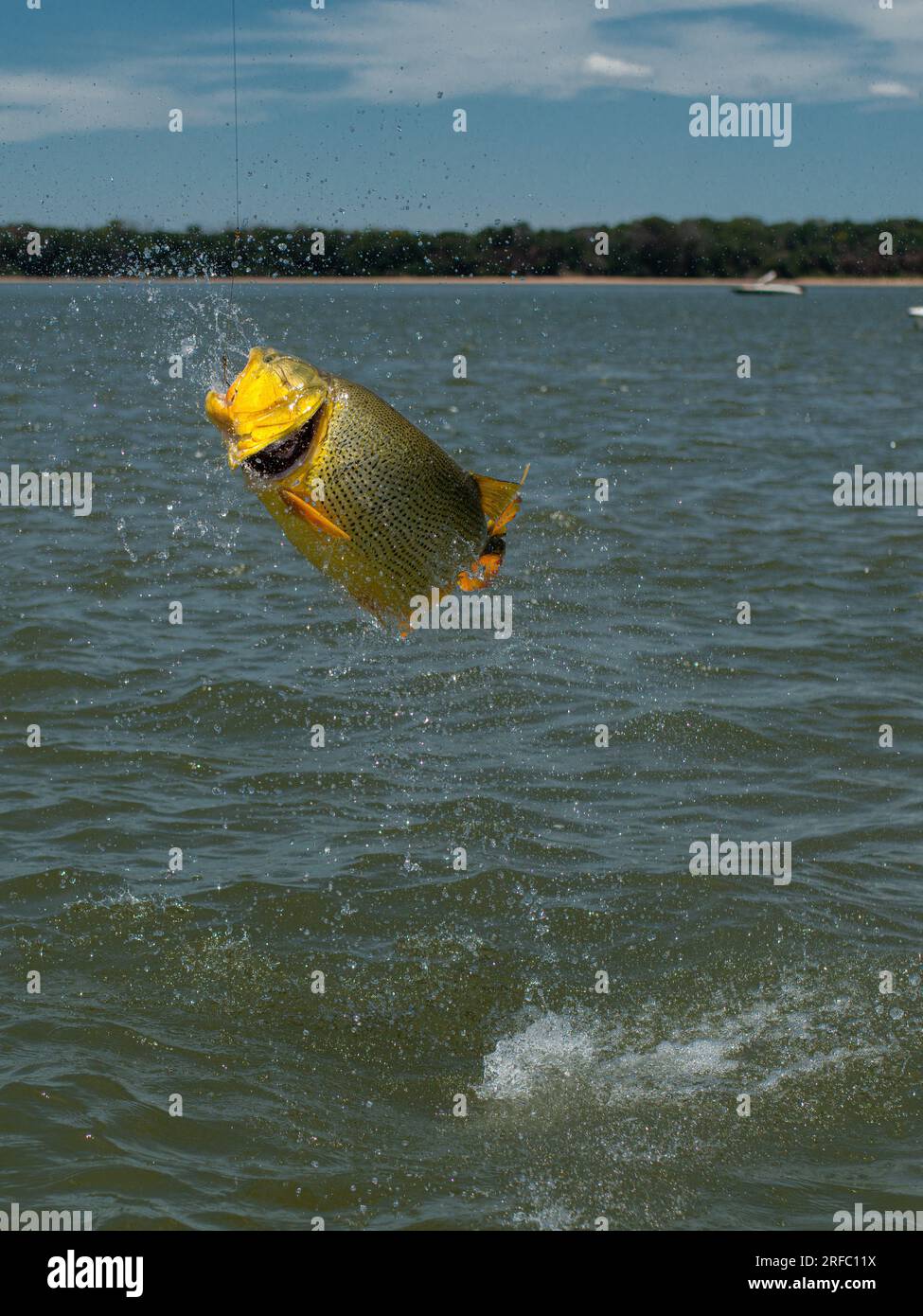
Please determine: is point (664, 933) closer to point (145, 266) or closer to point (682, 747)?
point (682, 747)

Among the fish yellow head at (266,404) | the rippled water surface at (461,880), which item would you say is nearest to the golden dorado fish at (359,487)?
the fish yellow head at (266,404)

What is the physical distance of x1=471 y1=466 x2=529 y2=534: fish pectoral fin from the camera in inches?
229

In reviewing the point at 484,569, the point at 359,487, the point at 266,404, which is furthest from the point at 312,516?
the point at 484,569

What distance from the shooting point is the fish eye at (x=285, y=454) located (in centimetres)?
555

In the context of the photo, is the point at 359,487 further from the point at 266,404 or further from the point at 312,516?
the point at 266,404

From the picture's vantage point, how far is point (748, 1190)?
6.79m

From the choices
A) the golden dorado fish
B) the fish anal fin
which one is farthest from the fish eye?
the fish anal fin

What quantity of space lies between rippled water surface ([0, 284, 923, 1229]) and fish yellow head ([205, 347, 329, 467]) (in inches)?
59.6

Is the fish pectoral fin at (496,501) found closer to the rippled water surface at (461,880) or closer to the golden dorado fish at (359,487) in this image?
the golden dorado fish at (359,487)

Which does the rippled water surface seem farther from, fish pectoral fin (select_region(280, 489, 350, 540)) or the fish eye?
fish pectoral fin (select_region(280, 489, 350, 540))

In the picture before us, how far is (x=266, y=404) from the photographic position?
5.52 metres

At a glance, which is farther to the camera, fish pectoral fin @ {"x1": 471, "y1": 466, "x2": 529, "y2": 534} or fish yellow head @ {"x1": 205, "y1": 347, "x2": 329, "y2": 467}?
fish pectoral fin @ {"x1": 471, "y1": 466, "x2": 529, "y2": 534}

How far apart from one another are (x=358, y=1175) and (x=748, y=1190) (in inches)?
66.3
